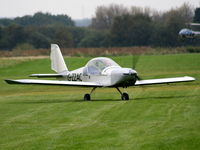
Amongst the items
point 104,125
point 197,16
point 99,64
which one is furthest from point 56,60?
point 197,16

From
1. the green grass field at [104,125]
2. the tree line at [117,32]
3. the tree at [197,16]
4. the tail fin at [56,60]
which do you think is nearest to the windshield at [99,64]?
the green grass field at [104,125]

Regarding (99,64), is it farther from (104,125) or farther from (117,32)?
(117,32)

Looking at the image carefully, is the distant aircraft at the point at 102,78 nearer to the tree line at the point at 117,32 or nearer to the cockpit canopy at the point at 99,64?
the cockpit canopy at the point at 99,64

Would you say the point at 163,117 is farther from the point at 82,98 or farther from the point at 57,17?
the point at 57,17

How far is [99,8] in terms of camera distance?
104 meters

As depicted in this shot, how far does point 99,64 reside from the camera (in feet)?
80.6

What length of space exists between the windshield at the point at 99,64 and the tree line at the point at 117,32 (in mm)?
41991

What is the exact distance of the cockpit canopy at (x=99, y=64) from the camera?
80.0ft

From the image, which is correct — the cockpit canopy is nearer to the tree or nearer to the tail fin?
the tail fin

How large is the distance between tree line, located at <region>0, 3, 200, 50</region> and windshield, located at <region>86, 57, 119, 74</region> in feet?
138

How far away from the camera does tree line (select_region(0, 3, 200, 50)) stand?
2675 inches

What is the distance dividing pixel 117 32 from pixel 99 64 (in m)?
49.4

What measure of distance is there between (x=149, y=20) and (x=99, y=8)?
3110 cm

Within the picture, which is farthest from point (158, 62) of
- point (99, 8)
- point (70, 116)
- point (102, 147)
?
point (99, 8)
